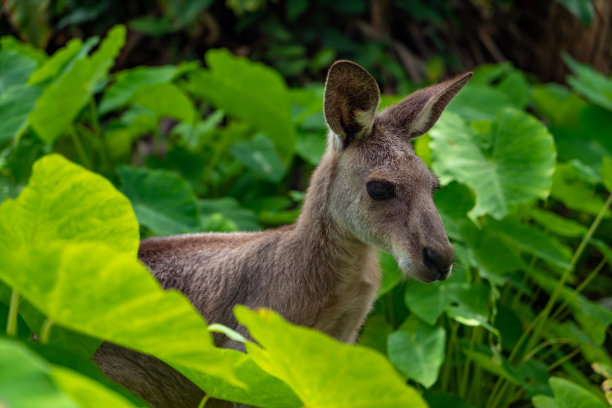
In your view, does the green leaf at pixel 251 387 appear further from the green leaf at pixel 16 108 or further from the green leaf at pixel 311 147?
the green leaf at pixel 311 147

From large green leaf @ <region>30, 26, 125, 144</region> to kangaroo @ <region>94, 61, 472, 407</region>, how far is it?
118cm

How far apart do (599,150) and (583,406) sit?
8.82ft

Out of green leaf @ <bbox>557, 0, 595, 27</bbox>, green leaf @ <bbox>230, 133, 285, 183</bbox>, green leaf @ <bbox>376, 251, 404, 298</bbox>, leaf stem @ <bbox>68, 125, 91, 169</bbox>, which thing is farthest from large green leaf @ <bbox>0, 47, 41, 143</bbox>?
green leaf @ <bbox>557, 0, 595, 27</bbox>

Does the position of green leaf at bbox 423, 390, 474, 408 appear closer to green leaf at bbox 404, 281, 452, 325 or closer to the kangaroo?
green leaf at bbox 404, 281, 452, 325

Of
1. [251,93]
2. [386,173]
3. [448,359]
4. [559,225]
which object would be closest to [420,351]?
[448,359]

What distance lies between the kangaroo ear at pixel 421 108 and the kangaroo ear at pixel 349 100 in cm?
14

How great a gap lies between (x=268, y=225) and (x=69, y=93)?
1.42 metres

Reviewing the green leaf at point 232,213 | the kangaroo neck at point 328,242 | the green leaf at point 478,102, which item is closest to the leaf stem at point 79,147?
the green leaf at point 232,213

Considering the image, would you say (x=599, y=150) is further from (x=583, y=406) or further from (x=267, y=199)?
(x=583, y=406)

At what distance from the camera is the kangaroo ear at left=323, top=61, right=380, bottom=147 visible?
95.3 inches

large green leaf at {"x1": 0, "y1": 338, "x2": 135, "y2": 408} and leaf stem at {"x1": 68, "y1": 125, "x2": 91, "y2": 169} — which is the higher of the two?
large green leaf at {"x1": 0, "y1": 338, "x2": 135, "y2": 408}

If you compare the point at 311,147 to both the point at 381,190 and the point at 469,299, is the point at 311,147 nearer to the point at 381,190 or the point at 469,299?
the point at 469,299

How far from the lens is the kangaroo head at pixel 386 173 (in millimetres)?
2299

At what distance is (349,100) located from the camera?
8.24ft
